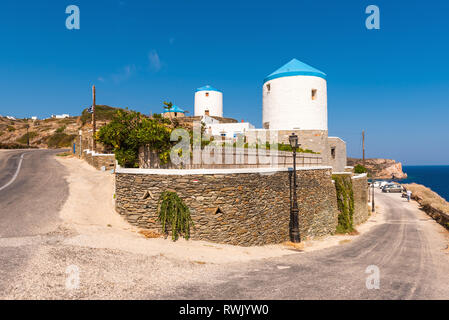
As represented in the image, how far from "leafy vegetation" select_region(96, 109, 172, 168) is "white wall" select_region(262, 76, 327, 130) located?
14121 mm

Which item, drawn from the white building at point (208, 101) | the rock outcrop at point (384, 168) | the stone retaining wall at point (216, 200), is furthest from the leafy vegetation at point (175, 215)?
the rock outcrop at point (384, 168)

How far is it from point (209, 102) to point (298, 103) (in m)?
24.6

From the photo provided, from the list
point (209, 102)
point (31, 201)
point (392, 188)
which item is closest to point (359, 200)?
point (31, 201)

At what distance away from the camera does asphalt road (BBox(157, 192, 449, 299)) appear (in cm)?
579

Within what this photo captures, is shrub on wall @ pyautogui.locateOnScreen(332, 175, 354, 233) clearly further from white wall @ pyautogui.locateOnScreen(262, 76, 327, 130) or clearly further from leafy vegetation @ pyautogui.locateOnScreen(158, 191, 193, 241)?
leafy vegetation @ pyautogui.locateOnScreen(158, 191, 193, 241)

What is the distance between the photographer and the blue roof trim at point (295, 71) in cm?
2336

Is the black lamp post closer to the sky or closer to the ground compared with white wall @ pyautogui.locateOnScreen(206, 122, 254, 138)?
closer to the ground

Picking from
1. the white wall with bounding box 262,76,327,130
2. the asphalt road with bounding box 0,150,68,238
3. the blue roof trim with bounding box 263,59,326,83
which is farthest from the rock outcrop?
the asphalt road with bounding box 0,150,68,238

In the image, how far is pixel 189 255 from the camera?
8.20 meters

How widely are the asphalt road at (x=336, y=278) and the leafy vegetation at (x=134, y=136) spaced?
729cm

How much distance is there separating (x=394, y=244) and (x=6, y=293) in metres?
18.1

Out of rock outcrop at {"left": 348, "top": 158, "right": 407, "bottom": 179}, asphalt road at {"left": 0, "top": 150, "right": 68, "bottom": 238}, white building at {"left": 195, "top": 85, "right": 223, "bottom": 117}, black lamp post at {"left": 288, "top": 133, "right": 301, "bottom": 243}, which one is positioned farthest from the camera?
rock outcrop at {"left": 348, "top": 158, "right": 407, "bottom": 179}

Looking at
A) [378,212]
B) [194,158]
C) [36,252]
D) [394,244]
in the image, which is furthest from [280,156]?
[378,212]

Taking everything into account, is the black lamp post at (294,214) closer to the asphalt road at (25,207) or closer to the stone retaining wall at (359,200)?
the asphalt road at (25,207)
